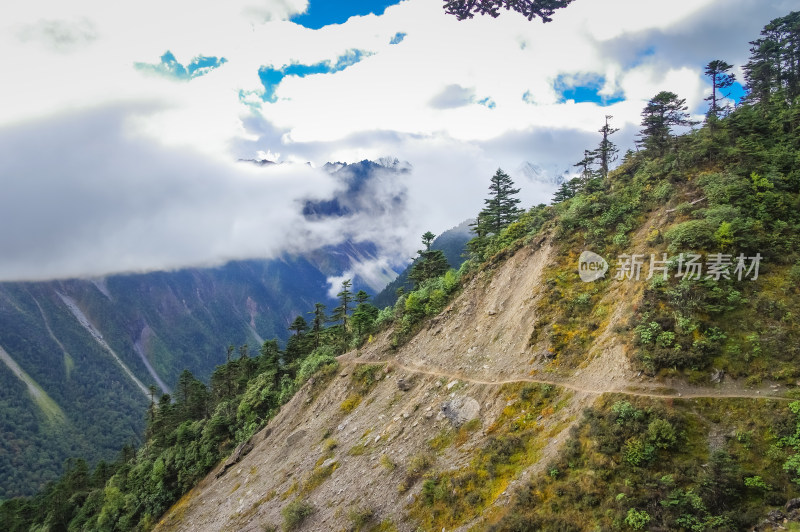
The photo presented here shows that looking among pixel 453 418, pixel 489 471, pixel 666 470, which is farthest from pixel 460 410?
pixel 666 470

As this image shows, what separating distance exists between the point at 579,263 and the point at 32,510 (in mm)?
106373

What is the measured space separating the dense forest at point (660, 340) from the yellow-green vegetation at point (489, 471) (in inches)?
4.9

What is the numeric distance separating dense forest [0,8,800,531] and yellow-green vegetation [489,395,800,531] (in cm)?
6

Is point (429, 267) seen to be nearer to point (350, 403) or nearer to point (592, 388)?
point (350, 403)

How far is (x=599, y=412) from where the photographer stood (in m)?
20.2

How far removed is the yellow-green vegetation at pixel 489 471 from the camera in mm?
20234

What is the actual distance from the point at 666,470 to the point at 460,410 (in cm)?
1259

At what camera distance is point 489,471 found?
21.2 meters

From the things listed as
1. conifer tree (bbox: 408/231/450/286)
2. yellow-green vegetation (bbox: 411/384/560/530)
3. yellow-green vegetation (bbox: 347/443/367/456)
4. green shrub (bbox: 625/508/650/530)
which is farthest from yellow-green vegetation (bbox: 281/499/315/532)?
conifer tree (bbox: 408/231/450/286)

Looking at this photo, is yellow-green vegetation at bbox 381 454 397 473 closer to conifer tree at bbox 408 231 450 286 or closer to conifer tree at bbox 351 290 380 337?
conifer tree at bbox 351 290 380 337

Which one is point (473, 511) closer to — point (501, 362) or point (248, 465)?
point (501, 362)

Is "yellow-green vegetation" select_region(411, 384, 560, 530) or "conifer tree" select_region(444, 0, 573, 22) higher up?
"conifer tree" select_region(444, 0, 573, 22)

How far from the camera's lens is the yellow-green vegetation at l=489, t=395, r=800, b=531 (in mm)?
15000

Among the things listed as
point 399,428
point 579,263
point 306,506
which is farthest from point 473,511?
point 579,263
